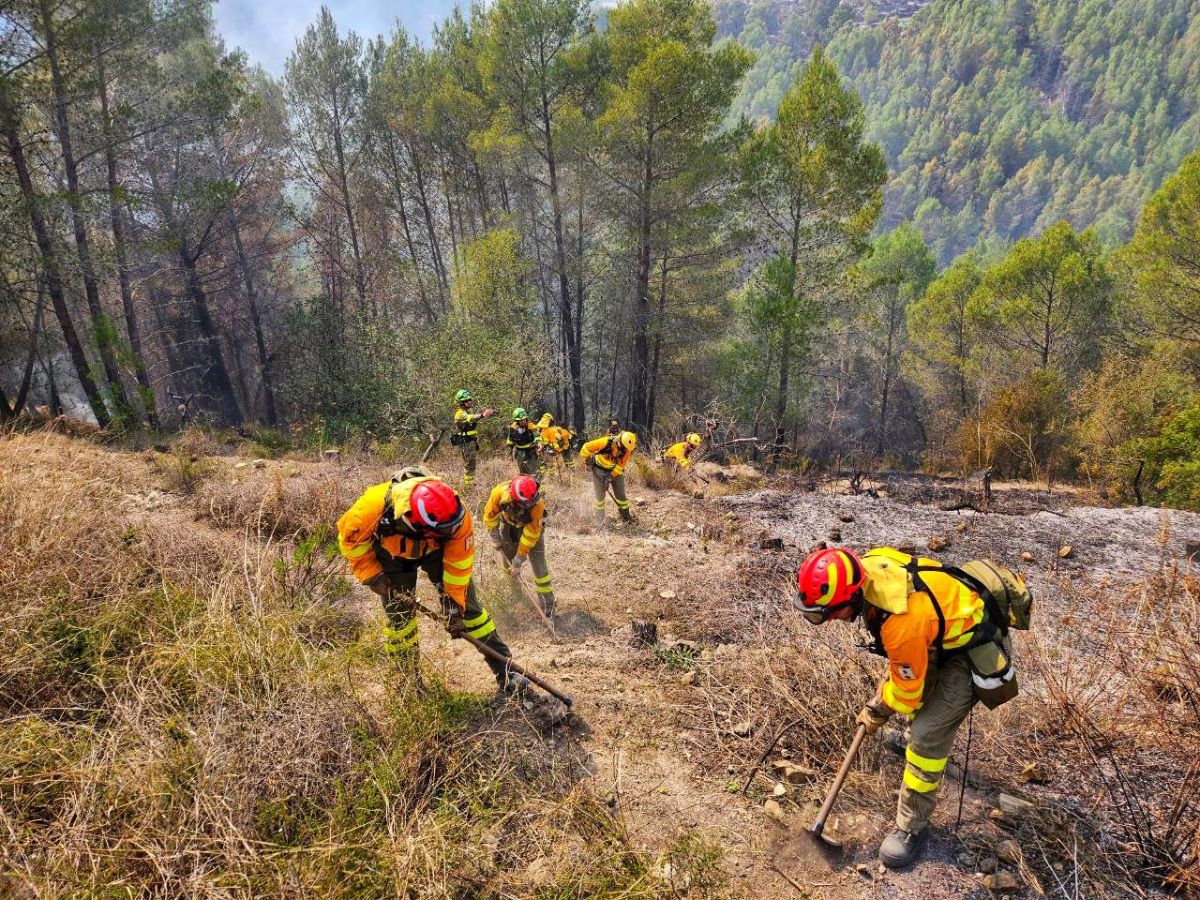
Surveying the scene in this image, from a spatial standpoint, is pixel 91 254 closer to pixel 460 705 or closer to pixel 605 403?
pixel 460 705

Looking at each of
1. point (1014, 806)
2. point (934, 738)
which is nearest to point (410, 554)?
point (934, 738)

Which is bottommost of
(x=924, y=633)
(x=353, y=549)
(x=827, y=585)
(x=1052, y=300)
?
(x=924, y=633)

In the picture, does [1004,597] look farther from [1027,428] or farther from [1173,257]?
[1173,257]

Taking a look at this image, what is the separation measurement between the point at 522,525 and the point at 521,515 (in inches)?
4.9

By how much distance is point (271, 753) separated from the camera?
2588 millimetres

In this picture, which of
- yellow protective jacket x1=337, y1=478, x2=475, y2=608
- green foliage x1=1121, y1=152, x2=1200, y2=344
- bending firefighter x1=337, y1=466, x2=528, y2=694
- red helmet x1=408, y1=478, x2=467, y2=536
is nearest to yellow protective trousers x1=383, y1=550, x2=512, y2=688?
bending firefighter x1=337, y1=466, x2=528, y2=694

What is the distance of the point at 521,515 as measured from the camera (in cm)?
509

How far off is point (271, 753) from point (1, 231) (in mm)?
11158

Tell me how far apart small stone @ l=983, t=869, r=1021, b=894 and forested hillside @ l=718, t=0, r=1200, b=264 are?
101 m

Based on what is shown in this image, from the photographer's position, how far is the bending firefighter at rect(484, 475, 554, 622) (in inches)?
193

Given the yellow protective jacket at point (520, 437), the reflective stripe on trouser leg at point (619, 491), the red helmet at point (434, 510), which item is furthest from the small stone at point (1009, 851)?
the yellow protective jacket at point (520, 437)

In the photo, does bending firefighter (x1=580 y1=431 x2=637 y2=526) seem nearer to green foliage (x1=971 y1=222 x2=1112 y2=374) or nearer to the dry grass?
the dry grass

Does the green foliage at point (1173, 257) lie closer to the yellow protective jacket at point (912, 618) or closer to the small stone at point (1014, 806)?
the small stone at point (1014, 806)

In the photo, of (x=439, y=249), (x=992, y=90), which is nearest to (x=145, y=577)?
(x=439, y=249)
